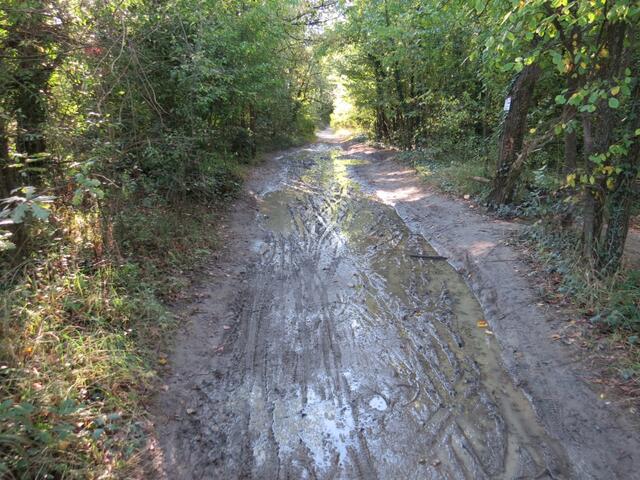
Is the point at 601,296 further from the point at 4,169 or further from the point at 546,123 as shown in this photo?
the point at 4,169

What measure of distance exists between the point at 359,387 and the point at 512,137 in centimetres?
751

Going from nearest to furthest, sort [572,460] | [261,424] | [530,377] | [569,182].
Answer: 1. [572,460]
2. [261,424]
3. [530,377]
4. [569,182]

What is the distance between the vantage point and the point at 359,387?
14.5ft

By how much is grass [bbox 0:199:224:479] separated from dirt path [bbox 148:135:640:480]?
38 cm

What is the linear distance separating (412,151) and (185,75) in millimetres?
12679

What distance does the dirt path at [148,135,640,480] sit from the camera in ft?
11.5

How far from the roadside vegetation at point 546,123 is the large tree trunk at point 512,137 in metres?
0.02

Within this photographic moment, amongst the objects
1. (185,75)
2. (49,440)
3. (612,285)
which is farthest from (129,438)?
(185,75)

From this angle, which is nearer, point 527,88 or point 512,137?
point 527,88

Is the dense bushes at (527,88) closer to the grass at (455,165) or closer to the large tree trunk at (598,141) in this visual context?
the large tree trunk at (598,141)

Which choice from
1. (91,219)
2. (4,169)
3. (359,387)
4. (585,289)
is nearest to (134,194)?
(91,219)

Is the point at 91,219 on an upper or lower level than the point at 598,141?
lower

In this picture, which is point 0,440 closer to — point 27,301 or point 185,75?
point 27,301

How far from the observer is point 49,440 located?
2928 millimetres
